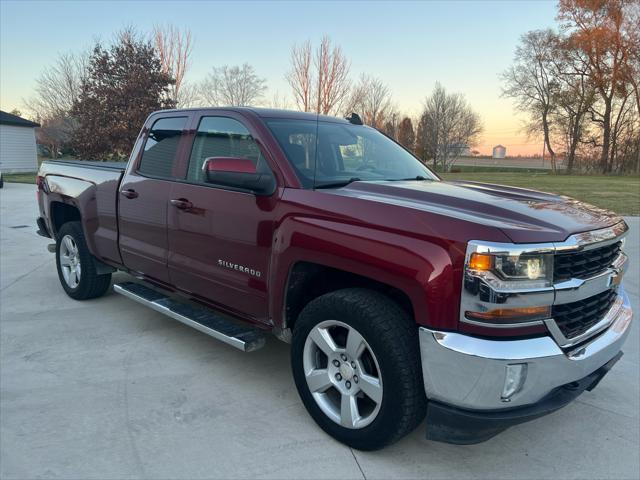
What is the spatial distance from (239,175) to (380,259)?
1055 millimetres

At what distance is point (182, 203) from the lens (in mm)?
3627

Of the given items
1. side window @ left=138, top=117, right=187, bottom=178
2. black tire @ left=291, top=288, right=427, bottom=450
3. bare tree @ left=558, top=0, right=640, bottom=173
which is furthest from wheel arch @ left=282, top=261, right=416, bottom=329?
bare tree @ left=558, top=0, right=640, bottom=173

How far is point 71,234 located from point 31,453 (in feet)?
9.65

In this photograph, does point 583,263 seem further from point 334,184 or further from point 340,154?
point 340,154

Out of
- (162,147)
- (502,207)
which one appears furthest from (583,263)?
(162,147)

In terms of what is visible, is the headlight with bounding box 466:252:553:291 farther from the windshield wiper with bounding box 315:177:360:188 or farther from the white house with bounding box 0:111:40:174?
the white house with bounding box 0:111:40:174

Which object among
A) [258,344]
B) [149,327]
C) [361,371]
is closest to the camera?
[361,371]

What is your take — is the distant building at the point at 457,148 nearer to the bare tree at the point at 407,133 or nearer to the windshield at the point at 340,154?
the bare tree at the point at 407,133

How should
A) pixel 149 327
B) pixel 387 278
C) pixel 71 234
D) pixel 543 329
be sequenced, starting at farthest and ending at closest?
pixel 71 234
pixel 149 327
pixel 387 278
pixel 543 329

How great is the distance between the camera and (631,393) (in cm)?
348

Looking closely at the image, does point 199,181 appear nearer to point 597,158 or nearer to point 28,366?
point 28,366

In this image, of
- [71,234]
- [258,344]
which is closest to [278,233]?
[258,344]

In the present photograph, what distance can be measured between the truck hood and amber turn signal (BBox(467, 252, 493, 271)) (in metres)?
0.15

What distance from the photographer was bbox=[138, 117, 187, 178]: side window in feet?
12.9
